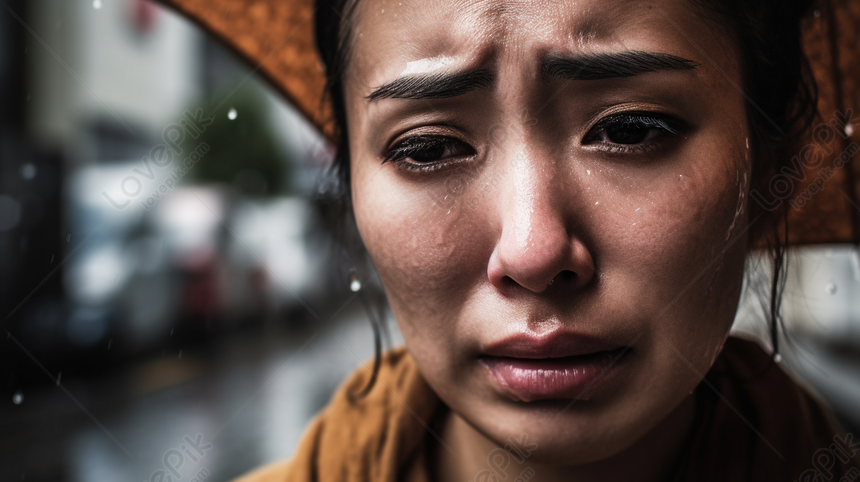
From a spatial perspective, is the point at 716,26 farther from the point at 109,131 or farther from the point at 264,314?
the point at 109,131

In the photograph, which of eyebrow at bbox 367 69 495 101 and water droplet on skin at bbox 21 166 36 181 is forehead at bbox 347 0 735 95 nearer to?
eyebrow at bbox 367 69 495 101

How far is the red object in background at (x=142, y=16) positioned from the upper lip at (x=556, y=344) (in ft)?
40.7

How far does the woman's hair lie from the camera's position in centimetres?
81

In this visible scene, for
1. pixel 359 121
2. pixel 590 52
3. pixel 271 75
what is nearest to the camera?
pixel 590 52

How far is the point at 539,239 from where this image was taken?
0.69 m

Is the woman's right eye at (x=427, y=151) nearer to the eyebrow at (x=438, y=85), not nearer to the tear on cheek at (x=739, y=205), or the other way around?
the eyebrow at (x=438, y=85)

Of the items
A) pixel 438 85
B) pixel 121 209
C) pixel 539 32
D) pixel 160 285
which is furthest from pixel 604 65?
pixel 121 209

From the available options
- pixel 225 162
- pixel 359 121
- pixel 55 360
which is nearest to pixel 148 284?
pixel 55 360

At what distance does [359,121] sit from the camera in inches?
35.1

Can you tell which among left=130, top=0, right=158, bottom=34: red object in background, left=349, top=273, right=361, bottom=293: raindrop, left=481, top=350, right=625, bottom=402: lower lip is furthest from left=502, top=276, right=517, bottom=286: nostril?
left=130, top=0, right=158, bottom=34: red object in background

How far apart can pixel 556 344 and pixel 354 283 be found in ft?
1.97

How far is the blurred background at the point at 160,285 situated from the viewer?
6.34 feet

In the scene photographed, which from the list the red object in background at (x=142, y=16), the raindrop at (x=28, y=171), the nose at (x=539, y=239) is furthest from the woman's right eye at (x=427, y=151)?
the red object in background at (x=142, y=16)

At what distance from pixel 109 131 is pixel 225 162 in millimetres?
3249
